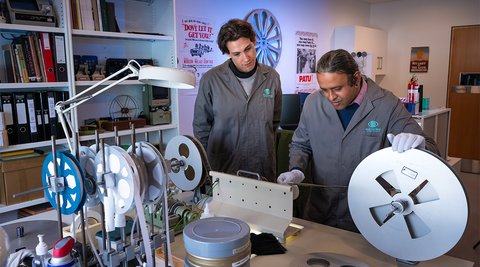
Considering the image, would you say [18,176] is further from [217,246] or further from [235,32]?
[217,246]

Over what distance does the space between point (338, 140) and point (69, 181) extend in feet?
3.41

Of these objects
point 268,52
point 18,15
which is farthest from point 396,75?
point 18,15

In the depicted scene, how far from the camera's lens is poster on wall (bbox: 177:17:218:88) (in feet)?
10.9

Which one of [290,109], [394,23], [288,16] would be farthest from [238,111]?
[394,23]

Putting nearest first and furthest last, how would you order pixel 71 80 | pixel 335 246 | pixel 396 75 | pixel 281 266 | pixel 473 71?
1. pixel 281 266
2. pixel 335 246
3. pixel 71 80
4. pixel 473 71
5. pixel 396 75

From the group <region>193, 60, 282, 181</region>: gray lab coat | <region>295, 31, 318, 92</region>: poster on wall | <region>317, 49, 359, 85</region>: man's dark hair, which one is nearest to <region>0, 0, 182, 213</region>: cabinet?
<region>193, 60, 282, 181</region>: gray lab coat

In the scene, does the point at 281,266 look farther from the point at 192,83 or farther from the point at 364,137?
the point at 364,137

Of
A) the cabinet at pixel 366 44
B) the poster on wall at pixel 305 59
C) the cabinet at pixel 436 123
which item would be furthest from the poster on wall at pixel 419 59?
the cabinet at pixel 436 123

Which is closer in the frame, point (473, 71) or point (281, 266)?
point (281, 266)

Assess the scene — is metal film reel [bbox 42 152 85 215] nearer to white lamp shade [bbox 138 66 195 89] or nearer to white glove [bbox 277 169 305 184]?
white lamp shade [bbox 138 66 195 89]

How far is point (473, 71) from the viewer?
5258mm

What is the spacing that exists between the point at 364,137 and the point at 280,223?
1.73 ft

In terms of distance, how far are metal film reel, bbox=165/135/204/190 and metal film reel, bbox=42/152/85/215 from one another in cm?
57

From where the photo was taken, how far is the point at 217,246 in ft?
2.43
